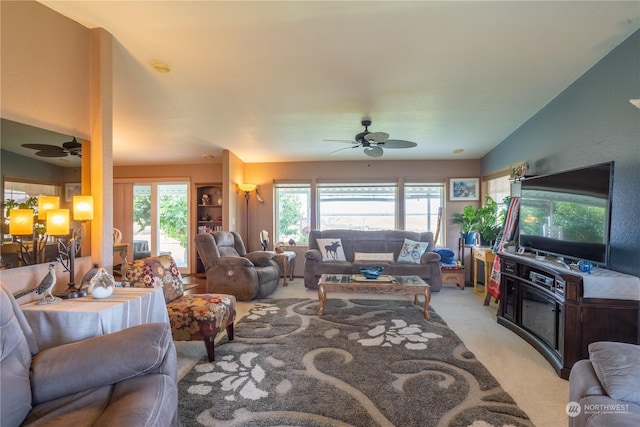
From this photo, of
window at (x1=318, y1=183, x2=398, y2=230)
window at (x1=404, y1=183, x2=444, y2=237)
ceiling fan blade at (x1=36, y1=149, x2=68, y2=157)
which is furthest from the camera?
window at (x1=318, y1=183, x2=398, y2=230)

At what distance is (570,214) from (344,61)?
2457mm

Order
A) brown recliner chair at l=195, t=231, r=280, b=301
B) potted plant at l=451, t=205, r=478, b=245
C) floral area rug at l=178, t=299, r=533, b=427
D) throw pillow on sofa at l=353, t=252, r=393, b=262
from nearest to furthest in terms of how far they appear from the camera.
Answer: floral area rug at l=178, t=299, r=533, b=427 → brown recliner chair at l=195, t=231, r=280, b=301 → potted plant at l=451, t=205, r=478, b=245 → throw pillow on sofa at l=353, t=252, r=393, b=262

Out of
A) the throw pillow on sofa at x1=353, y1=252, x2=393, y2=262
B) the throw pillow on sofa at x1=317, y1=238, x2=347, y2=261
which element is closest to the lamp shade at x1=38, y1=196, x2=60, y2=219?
Result: the throw pillow on sofa at x1=317, y1=238, x2=347, y2=261

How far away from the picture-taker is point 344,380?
6.73 feet

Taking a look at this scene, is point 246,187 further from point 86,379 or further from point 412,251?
point 86,379

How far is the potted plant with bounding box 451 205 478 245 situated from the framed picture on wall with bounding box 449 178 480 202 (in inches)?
27.8

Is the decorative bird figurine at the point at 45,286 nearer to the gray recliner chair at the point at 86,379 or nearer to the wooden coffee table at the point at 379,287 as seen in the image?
the gray recliner chair at the point at 86,379

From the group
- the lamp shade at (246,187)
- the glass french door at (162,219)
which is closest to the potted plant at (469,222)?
the lamp shade at (246,187)

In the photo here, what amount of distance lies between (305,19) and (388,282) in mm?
2793

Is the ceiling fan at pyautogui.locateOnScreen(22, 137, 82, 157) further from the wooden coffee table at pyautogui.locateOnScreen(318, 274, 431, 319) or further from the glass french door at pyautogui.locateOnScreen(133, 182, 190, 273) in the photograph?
the glass french door at pyautogui.locateOnScreen(133, 182, 190, 273)

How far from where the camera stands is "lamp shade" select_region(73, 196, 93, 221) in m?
2.03

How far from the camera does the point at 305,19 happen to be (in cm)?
202

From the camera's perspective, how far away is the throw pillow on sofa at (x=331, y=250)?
16.4ft

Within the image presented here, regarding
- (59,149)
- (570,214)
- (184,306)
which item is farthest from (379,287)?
(59,149)
